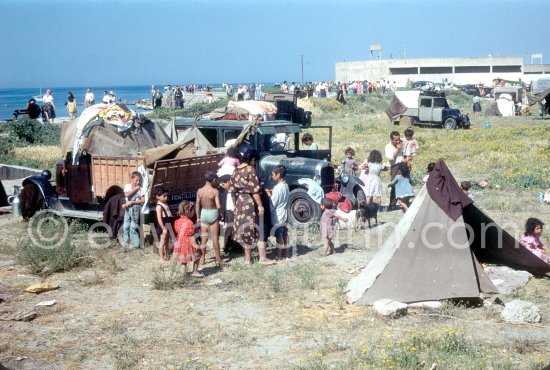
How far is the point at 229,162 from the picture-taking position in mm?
11422

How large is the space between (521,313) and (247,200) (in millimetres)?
4309

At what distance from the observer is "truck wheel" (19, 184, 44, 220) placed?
42.6 ft

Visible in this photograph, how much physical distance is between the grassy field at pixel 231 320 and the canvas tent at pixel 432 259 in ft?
0.77

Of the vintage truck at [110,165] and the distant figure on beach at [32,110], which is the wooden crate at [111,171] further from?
the distant figure on beach at [32,110]

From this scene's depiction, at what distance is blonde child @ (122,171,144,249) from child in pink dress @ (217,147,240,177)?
4.61ft

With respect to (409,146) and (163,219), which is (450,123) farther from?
(163,219)

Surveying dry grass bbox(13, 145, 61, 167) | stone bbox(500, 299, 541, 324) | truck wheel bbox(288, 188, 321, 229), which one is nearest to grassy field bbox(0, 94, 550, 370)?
stone bbox(500, 299, 541, 324)

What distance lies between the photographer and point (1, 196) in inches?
597

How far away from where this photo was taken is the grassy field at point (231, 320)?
6.58m

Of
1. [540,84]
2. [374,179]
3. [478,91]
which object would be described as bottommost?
[374,179]

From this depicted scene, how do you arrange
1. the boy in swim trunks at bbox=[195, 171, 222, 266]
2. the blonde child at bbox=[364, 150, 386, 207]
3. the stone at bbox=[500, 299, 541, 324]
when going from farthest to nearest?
the blonde child at bbox=[364, 150, 386, 207]
the boy in swim trunks at bbox=[195, 171, 222, 266]
the stone at bbox=[500, 299, 541, 324]

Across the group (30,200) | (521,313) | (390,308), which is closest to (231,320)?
(390,308)

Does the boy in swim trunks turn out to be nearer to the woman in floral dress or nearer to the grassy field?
the woman in floral dress

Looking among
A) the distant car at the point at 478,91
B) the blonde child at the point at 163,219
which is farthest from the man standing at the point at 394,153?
the distant car at the point at 478,91
